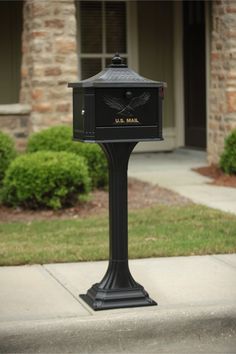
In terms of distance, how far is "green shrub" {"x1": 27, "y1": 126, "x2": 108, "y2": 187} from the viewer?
37.2ft

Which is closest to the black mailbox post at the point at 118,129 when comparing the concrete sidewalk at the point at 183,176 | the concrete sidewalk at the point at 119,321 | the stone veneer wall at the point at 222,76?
the concrete sidewalk at the point at 119,321

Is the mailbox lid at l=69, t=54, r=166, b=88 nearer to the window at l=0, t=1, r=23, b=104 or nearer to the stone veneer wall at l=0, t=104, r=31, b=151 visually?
the stone veneer wall at l=0, t=104, r=31, b=151

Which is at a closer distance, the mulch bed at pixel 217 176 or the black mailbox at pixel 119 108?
the black mailbox at pixel 119 108

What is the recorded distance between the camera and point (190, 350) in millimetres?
5609

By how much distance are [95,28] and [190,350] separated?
10984 mm

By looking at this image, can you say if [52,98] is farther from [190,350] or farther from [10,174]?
[190,350]

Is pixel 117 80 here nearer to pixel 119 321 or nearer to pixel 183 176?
pixel 119 321

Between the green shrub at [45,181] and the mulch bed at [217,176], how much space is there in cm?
287

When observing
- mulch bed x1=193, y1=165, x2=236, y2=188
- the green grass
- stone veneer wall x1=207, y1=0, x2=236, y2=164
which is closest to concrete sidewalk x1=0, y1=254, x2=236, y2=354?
the green grass

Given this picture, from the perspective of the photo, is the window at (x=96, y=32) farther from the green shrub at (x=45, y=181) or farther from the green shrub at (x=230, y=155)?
the green shrub at (x=45, y=181)

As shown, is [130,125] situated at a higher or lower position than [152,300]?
higher

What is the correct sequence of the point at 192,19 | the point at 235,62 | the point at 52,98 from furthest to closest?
1. the point at 192,19
2. the point at 235,62
3. the point at 52,98

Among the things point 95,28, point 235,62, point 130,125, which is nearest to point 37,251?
point 130,125

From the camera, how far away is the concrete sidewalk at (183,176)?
36.1 ft
